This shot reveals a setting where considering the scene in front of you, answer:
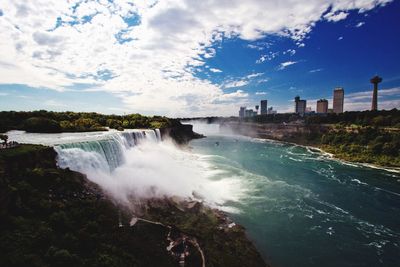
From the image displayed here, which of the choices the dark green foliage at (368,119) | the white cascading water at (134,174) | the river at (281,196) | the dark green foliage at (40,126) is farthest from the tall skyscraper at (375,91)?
the dark green foliage at (40,126)

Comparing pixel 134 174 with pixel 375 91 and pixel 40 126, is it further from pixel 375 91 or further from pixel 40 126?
pixel 375 91

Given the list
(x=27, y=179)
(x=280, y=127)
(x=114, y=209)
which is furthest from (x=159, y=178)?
(x=280, y=127)

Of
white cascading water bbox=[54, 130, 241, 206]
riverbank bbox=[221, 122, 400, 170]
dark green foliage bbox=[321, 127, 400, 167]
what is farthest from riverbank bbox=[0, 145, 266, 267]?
dark green foliage bbox=[321, 127, 400, 167]

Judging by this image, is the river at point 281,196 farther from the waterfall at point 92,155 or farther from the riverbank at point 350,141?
the riverbank at point 350,141

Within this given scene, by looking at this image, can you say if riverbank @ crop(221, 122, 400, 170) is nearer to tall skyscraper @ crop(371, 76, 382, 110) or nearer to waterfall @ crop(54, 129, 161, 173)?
waterfall @ crop(54, 129, 161, 173)

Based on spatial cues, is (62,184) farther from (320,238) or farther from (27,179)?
(320,238)

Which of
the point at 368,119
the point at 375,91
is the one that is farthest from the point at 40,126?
the point at 375,91
